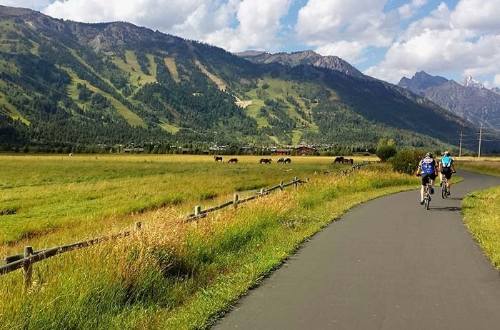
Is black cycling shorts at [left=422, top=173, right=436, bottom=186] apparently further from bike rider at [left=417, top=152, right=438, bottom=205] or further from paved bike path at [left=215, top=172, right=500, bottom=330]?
paved bike path at [left=215, top=172, right=500, bottom=330]

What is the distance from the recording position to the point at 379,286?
995cm

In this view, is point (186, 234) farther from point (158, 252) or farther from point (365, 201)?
point (365, 201)

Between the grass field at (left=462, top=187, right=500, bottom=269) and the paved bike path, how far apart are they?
293 millimetres

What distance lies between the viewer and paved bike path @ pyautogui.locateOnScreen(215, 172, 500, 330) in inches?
313

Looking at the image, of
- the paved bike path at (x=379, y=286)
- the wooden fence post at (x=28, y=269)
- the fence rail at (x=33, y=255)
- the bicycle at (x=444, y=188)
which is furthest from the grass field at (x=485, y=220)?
the wooden fence post at (x=28, y=269)

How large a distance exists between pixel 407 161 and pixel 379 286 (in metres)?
42.7

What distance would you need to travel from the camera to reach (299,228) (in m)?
16.8

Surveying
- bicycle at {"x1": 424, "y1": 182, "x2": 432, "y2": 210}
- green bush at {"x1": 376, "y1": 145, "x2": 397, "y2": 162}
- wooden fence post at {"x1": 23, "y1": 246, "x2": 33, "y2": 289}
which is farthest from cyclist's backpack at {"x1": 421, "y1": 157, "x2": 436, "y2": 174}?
green bush at {"x1": 376, "y1": 145, "x2": 397, "y2": 162}

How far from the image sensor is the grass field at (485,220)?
528 inches

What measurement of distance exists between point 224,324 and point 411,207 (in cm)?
1758

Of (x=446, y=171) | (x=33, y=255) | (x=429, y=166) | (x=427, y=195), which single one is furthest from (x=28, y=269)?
(x=446, y=171)

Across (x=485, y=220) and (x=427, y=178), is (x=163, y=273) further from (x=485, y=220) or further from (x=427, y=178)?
(x=427, y=178)

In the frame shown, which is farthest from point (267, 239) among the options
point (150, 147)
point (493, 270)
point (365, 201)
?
point (150, 147)

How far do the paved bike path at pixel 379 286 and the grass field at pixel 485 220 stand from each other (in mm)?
→ 293
